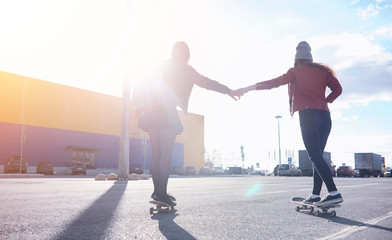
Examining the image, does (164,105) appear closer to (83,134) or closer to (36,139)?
(36,139)

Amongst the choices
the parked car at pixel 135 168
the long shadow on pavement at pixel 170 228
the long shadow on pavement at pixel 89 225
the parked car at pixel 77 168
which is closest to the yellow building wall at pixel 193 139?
the parked car at pixel 135 168

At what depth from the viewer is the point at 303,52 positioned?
14.4 feet

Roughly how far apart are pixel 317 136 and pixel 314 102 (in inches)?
15.7

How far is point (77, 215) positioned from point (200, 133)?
62.0m

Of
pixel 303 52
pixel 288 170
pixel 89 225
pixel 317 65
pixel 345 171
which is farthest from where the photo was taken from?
pixel 288 170

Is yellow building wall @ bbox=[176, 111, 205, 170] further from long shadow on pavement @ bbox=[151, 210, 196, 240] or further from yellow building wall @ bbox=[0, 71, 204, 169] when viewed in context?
long shadow on pavement @ bbox=[151, 210, 196, 240]

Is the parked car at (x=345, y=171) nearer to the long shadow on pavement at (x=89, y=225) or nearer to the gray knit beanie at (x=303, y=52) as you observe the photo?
the gray knit beanie at (x=303, y=52)

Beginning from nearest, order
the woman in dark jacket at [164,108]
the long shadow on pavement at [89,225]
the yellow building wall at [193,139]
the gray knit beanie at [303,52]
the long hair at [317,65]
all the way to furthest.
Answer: the long shadow on pavement at [89,225] < the woman in dark jacket at [164,108] < the long hair at [317,65] < the gray knit beanie at [303,52] < the yellow building wall at [193,139]

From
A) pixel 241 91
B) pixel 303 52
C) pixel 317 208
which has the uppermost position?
pixel 303 52

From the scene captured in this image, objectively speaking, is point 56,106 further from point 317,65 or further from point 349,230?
point 349,230

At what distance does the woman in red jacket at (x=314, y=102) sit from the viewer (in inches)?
162


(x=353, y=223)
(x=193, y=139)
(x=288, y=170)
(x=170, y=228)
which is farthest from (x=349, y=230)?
(x=193, y=139)

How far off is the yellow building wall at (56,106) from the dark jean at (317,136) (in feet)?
98.8

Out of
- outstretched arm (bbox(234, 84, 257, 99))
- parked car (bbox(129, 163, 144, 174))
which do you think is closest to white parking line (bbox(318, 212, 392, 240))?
outstretched arm (bbox(234, 84, 257, 99))
